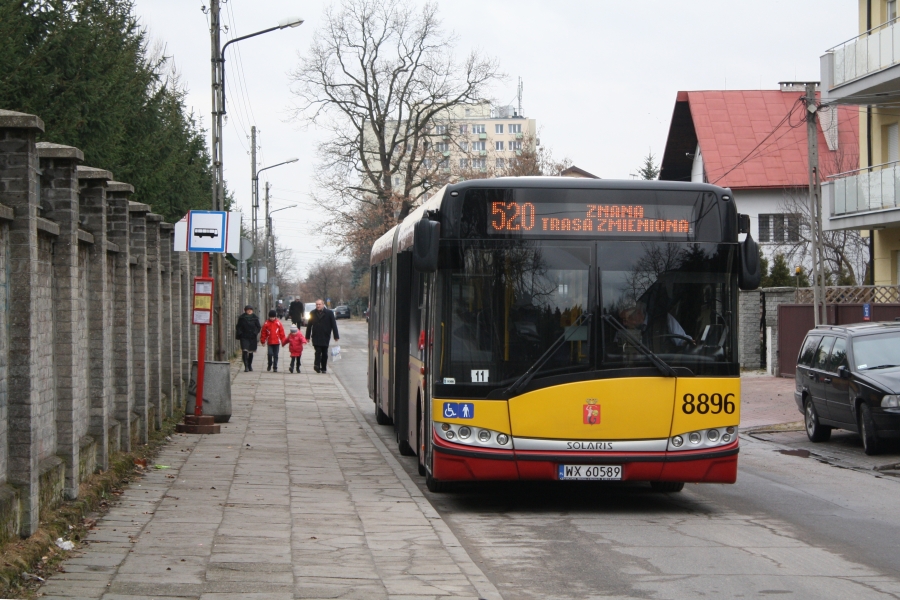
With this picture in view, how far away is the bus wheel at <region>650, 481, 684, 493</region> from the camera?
1136 cm

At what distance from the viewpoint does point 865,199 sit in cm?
3088

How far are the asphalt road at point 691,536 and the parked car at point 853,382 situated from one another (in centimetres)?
→ 135

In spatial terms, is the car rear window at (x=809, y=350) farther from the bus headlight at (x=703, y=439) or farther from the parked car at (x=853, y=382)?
the bus headlight at (x=703, y=439)

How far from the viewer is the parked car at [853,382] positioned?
49.5 feet

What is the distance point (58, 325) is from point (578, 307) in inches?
167

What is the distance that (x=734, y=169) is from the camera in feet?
177

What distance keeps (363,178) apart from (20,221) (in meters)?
52.6

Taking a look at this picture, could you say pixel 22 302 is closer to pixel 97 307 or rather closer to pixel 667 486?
pixel 97 307

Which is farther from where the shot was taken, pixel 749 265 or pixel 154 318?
pixel 154 318

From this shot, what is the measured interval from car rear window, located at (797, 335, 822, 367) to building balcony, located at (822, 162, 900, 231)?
1276 centimetres

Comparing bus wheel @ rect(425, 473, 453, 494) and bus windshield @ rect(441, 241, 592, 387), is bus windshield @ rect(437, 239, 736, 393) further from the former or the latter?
bus wheel @ rect(425, 473, 453, 494)

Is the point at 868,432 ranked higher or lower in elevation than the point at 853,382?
lower

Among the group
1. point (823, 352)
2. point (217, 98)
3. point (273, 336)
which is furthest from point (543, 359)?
point (273, 336)

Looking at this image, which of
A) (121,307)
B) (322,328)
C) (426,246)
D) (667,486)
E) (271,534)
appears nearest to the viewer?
(271,534)
